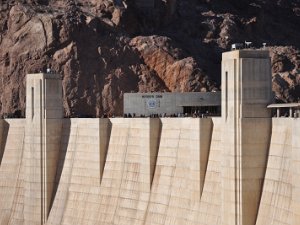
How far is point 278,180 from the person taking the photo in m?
29.3

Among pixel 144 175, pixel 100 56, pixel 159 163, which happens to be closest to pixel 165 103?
pixel 144 175

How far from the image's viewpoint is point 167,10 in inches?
2731

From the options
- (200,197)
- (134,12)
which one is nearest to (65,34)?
(134,12)

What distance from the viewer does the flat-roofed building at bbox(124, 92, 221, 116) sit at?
48594 millimetres

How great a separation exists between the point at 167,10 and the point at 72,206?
28.9 meters

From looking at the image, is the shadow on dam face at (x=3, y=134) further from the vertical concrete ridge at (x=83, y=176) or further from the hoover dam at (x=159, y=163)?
the vertical concrete ridge at (x=83, y=176)

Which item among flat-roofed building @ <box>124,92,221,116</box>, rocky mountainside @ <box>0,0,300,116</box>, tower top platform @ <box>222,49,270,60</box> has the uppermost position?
rocky mountainside @ <box>0,0,300,116</box>

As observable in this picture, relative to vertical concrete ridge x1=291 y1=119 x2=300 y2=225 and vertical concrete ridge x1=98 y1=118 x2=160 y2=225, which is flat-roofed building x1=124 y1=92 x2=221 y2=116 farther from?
vertical concrete ridge x1=291 y1=119 x2=300 y2=225

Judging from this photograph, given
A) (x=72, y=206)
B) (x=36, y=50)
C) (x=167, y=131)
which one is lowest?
(x=72, y=206)

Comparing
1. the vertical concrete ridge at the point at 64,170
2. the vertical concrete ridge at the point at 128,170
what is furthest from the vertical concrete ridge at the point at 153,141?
the vertical concrete ridge at the point at 64,170

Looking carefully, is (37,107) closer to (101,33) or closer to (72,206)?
(72,206)

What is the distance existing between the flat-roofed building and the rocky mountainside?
11.7 metres

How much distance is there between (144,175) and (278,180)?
10.4 m

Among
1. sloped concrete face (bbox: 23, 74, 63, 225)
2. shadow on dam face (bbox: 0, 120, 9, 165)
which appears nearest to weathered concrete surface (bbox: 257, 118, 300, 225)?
sloped concrete face (bbox: 23, 74, 63, 225)
